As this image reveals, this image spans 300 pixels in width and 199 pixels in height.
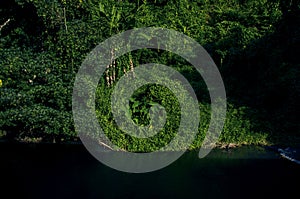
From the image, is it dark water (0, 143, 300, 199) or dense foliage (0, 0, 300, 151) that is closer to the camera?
dark water (0, 143, 300, 199)

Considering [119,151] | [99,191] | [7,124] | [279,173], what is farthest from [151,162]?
[7,124]

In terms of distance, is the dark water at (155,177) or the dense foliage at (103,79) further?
the dense foliage at (103,79)

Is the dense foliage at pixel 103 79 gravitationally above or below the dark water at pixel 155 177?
above

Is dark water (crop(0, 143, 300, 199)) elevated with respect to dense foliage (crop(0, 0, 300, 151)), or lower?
lower

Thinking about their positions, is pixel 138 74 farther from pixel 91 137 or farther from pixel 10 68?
pixel 10 68

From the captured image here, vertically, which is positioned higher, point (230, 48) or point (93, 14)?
point (93, 14)
